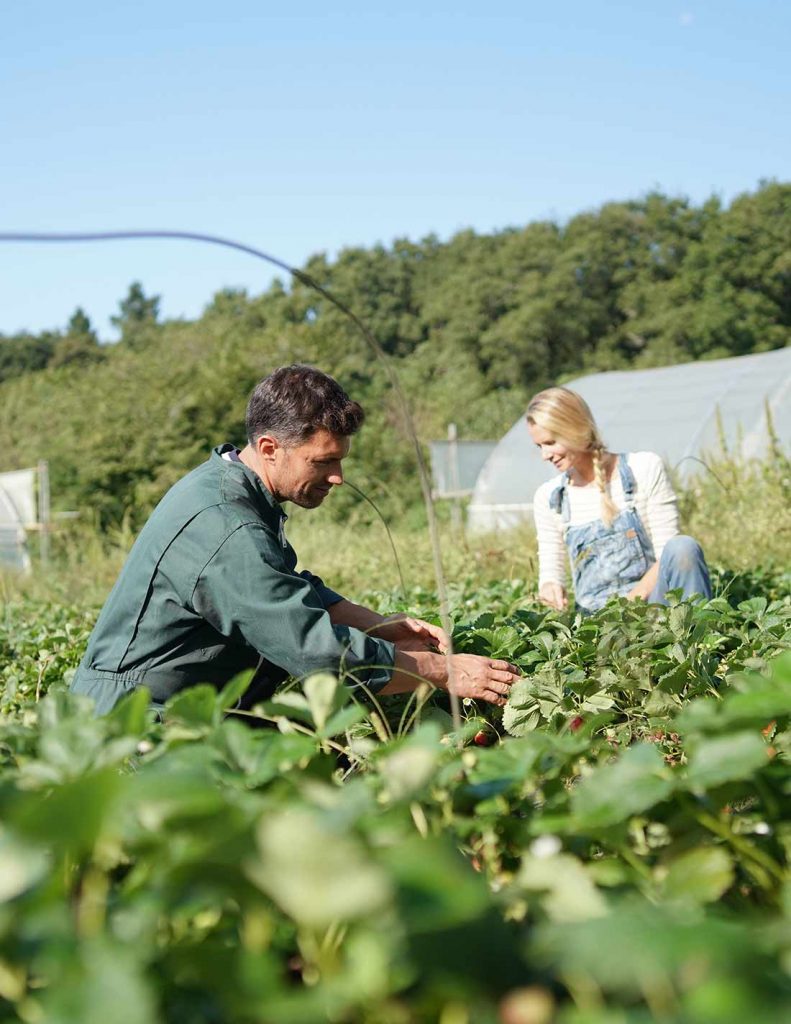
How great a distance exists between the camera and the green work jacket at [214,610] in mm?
2244

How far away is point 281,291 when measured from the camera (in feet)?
146

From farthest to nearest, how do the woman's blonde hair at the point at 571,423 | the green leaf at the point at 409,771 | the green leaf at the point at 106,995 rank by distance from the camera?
the woman's blonde hair at the point at 571,423, the green leaf at the point at 409,771, the green leaf at the point at 106,995

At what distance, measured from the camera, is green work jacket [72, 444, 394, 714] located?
2.24 meters

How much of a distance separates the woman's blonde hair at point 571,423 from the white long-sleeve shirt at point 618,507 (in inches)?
2.1

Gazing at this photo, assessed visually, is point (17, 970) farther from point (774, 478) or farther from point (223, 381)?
point (223, 381)

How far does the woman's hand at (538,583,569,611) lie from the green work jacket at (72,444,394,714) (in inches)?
62.7

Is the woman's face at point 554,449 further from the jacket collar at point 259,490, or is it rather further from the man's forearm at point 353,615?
the jacket collar at point 259,490

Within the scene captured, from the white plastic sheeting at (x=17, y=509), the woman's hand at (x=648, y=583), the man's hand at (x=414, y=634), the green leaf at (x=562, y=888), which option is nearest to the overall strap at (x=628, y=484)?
the woman's hand at (x=648, y=583)

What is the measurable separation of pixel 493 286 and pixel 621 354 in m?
5.51

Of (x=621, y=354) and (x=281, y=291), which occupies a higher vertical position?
(x=281, y=291)

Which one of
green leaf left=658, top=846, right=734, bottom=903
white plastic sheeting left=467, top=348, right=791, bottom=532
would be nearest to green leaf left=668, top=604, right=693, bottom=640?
green leaf left=658, top=846, right=734, bottom=903

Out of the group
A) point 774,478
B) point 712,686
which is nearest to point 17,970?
point 712,686

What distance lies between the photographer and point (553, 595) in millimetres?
4254

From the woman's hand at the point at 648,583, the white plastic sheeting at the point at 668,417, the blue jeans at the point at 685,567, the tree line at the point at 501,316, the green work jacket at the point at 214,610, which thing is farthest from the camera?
the tree line at the point at 501,316
